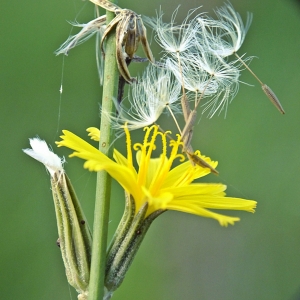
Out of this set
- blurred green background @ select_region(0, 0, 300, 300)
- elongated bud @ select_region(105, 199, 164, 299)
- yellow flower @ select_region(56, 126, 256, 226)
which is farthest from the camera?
blurred green background @ select_region(0, 0, 300, 300)

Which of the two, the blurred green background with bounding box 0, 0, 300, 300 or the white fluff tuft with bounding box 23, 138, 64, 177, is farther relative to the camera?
the blurred green background with bounding box 0, 0, 300, 300

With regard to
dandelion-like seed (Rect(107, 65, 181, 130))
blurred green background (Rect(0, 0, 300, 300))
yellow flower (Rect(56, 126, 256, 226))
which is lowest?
blurred green background (Rect(0, 0, 300, 300))

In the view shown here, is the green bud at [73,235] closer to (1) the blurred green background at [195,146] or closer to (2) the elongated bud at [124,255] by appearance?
(2) the elongated bud at [124,255]

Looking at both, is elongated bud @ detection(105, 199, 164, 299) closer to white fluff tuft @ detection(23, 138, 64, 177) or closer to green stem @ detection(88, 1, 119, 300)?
green stem @ detection(88, 1, 119, 300)

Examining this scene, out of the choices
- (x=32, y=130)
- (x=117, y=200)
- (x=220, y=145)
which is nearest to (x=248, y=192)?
(x=220, y=145)

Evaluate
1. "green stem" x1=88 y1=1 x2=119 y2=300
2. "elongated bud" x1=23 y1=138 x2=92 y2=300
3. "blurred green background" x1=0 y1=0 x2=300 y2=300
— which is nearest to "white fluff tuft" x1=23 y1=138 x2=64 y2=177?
"elongated bud" x1=23 y1=138 x2=92 y2=300

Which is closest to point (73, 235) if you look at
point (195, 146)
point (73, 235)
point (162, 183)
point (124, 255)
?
point (73, 235)
